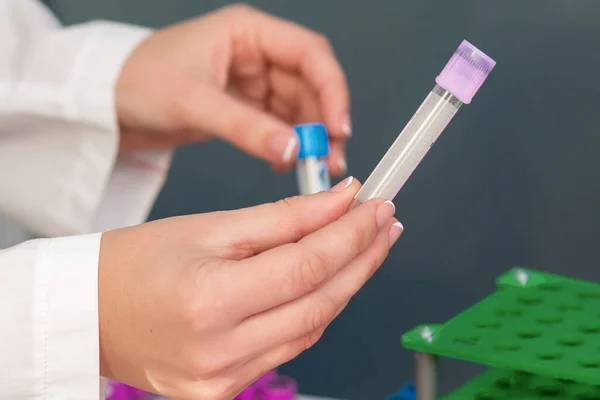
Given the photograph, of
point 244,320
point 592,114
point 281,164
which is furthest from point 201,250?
point 592,114

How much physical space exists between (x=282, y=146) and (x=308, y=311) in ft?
0.58

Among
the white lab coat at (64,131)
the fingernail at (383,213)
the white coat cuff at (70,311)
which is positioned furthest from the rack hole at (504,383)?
the white lab coat at (64,131)

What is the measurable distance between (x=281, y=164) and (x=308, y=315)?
18 centimetres

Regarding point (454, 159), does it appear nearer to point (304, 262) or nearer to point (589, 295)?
point (589, 295)

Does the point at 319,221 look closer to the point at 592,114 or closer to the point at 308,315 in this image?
the point at 308,315

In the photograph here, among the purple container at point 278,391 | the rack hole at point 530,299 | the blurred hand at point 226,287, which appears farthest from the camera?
the purple container at point 278,391

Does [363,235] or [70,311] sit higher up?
[363,235]

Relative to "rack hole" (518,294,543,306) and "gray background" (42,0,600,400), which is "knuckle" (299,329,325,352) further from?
"gray background" (42,0,600,400)

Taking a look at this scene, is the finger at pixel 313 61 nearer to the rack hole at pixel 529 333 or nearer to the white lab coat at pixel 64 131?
the white lab coat at pixel 64 131

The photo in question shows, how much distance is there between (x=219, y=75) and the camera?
60 centimetres

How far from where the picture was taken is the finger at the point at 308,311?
1.11 ft

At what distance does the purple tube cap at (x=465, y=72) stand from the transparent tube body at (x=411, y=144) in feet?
0.04

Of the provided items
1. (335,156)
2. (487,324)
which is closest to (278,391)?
(335,156)

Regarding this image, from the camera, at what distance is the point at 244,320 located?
339 mm
